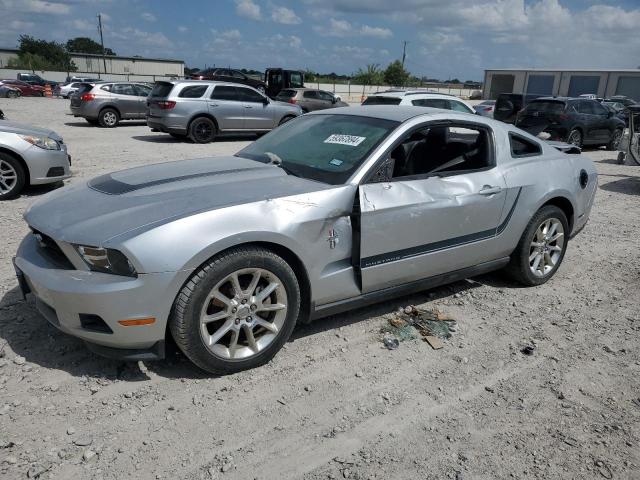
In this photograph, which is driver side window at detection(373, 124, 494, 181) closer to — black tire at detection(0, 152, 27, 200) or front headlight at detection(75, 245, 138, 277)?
front headlight at detection(75, 245, 138, 277)

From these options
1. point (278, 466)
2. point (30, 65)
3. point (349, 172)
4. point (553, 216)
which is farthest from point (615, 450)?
point (30, 65)

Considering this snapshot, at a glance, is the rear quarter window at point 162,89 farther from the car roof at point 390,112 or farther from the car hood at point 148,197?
the car hood at point 148,197

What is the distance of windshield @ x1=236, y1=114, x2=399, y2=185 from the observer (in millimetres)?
3443

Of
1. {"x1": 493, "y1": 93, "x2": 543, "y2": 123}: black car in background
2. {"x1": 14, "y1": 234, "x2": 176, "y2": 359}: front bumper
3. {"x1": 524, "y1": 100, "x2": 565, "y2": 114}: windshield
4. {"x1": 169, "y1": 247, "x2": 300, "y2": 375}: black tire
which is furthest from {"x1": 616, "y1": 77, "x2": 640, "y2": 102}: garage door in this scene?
{"x1": 14, "y1": 234, "x2": 176, "y2": 359}: front bumper

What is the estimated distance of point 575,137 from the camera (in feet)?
48.7

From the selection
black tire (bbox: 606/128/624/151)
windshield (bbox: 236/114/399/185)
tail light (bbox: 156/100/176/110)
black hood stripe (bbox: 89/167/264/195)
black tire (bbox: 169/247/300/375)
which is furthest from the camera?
black tire (bbox: 606/128/624/151)

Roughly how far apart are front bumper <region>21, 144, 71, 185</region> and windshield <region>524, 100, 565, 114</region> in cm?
1270

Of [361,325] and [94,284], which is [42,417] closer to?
[94,284]

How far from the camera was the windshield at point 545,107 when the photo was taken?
14.7 m

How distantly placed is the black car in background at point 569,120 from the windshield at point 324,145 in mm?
11770

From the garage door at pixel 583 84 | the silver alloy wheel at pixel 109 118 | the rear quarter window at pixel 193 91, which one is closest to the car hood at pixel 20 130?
the rear quarter window at pixel 193 91

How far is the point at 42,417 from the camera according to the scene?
263 cm

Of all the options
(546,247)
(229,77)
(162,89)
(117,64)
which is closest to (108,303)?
(546,247)

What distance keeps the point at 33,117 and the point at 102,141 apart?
9.11 metres
